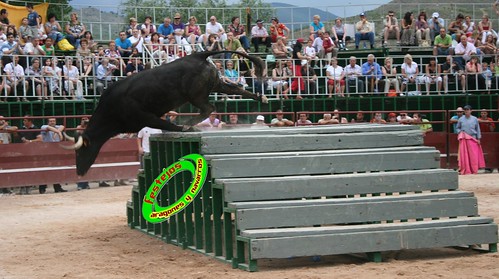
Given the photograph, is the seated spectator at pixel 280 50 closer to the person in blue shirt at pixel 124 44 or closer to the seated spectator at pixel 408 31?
the person in blue shirt at pixel 124 44

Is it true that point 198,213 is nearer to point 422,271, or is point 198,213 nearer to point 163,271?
point 163,271

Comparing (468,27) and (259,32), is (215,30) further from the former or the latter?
(468,27)

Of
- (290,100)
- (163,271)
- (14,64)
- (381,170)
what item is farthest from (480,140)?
(163,271)

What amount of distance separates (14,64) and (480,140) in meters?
12.2

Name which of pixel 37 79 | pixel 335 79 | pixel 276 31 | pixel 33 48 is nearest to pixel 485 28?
pixel 335 79

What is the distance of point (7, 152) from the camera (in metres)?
20.6

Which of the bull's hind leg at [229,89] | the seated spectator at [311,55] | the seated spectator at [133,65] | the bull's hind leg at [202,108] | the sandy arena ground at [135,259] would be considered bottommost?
the sandy arena ground at [135,259]

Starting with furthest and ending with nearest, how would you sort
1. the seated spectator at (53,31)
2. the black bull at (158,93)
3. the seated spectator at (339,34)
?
the seated spectator at (339,34), the seated spectator at (53,31), the black bull at (158,93)

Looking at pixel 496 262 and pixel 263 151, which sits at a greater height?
pixel 263 151

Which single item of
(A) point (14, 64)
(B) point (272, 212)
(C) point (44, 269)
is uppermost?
(A) point (14, 64)

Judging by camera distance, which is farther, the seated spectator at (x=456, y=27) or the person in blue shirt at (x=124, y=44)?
the seated spectator at (x=456, y=27)

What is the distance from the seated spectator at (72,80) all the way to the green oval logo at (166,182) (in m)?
11.0

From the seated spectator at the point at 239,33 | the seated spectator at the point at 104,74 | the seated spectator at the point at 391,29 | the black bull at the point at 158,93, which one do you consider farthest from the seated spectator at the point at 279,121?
the black bull at the point at 158,93

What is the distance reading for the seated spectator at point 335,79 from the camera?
26245 mm
